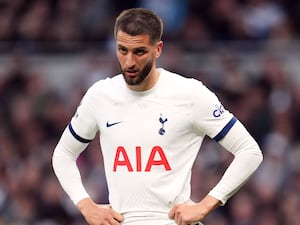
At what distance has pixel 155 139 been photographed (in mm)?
6402

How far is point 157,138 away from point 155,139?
1 centimetres

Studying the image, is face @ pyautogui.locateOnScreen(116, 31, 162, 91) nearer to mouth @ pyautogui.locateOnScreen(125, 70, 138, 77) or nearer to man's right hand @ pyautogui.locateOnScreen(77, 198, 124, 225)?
mouth @ pyautogui.locateOnScreen(125, 70, 138, 77)

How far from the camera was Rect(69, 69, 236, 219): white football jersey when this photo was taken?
252 inches

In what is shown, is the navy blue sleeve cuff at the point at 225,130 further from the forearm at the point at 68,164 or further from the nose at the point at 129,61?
the forearm at the point at 68,164

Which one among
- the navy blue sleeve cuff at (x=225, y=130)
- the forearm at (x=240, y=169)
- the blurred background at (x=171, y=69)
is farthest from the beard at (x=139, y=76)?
the blurred background at (x=171, y=69)

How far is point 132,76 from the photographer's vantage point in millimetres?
6324

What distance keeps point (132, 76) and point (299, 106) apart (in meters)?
6.38

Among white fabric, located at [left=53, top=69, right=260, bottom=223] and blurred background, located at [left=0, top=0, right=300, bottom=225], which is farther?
blurred background, located at [left=0, top=0, right=300, bottom=225]

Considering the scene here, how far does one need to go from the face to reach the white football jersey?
0.16m

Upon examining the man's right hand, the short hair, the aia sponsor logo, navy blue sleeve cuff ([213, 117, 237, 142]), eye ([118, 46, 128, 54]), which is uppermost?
the short hair

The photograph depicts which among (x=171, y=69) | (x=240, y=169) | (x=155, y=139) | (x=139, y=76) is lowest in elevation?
(x=171, y=69)

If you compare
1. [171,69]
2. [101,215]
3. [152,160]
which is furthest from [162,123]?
[171,69]

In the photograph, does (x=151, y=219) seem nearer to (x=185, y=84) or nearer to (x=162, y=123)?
(x=162, y=123)

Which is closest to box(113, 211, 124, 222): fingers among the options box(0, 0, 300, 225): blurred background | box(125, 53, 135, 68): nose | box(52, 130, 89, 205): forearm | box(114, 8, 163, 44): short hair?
box(52, 130, 89, 205): forearm
